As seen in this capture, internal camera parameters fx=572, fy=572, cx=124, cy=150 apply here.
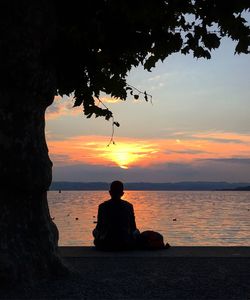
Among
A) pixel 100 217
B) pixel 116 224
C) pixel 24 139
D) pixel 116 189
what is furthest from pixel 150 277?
pixel 100 217

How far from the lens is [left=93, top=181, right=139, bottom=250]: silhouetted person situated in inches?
457

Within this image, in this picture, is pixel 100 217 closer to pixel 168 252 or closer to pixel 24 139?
pixel 168 252

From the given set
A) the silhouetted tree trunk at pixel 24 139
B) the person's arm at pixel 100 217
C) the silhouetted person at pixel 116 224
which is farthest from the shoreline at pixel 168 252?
the silhouetted tree trunk at pixel 24 139

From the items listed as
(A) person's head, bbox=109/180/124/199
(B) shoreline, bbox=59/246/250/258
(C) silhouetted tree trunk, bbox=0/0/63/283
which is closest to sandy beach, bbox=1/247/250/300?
(B) shoreline, bbox=59/246/250/258

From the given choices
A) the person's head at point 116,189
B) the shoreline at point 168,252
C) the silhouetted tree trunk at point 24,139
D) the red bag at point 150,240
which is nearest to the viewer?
the silhouetted tree trunk at point 24,139

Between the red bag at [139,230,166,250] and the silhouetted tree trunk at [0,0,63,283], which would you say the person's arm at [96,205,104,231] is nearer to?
the red bag at [139,230,166,250]

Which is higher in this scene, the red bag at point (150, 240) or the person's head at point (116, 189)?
the person's head at point (116, 189)

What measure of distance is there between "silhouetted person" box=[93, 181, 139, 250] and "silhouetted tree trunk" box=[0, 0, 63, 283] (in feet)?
10.1

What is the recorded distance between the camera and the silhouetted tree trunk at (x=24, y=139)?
816cm

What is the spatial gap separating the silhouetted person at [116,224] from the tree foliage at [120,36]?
208 centimetres

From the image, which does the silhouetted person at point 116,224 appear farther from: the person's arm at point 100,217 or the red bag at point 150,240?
the red bag at point 150,240

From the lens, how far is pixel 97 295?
7.39 metres

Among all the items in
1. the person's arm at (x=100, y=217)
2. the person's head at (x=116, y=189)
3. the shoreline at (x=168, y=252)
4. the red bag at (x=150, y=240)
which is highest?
the person's head at (x=116, y=189)

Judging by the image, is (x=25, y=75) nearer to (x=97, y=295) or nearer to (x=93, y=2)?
(x=93, y=2)
